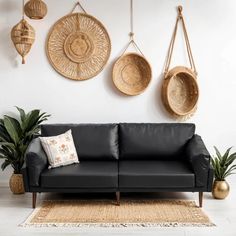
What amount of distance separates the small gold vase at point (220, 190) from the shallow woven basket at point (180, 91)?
0.93 metres

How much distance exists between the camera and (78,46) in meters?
5.28

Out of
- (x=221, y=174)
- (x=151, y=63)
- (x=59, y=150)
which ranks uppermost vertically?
(x=151, y=63)

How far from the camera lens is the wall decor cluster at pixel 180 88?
5230mm

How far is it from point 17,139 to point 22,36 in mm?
1147

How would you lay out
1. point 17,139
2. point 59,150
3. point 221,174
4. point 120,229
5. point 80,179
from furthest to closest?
point 17,139 < point 221,174 < point 59,150 < point 80,179 < point 120,229

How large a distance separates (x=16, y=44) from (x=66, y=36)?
583 mm

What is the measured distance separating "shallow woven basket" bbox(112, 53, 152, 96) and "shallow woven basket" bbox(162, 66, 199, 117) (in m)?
0.25

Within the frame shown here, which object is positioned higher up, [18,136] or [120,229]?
[18,136]

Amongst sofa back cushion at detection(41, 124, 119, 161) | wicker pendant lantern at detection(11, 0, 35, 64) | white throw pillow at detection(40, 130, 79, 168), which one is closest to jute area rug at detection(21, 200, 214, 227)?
white throw pillow at detection(40, 130, 79, 168)

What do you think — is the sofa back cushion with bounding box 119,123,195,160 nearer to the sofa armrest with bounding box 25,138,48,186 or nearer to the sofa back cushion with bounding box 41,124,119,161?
the sofa back cushion with bounding box 41,124,119,161

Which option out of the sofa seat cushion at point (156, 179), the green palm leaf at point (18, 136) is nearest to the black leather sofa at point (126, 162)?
the sofa seat cushion at point (156, 179)

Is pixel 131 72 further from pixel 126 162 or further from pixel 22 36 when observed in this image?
pixel 22 36

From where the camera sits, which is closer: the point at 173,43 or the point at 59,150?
the point at 59,150

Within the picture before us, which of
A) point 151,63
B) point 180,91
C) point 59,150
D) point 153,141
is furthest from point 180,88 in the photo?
point 59,150
